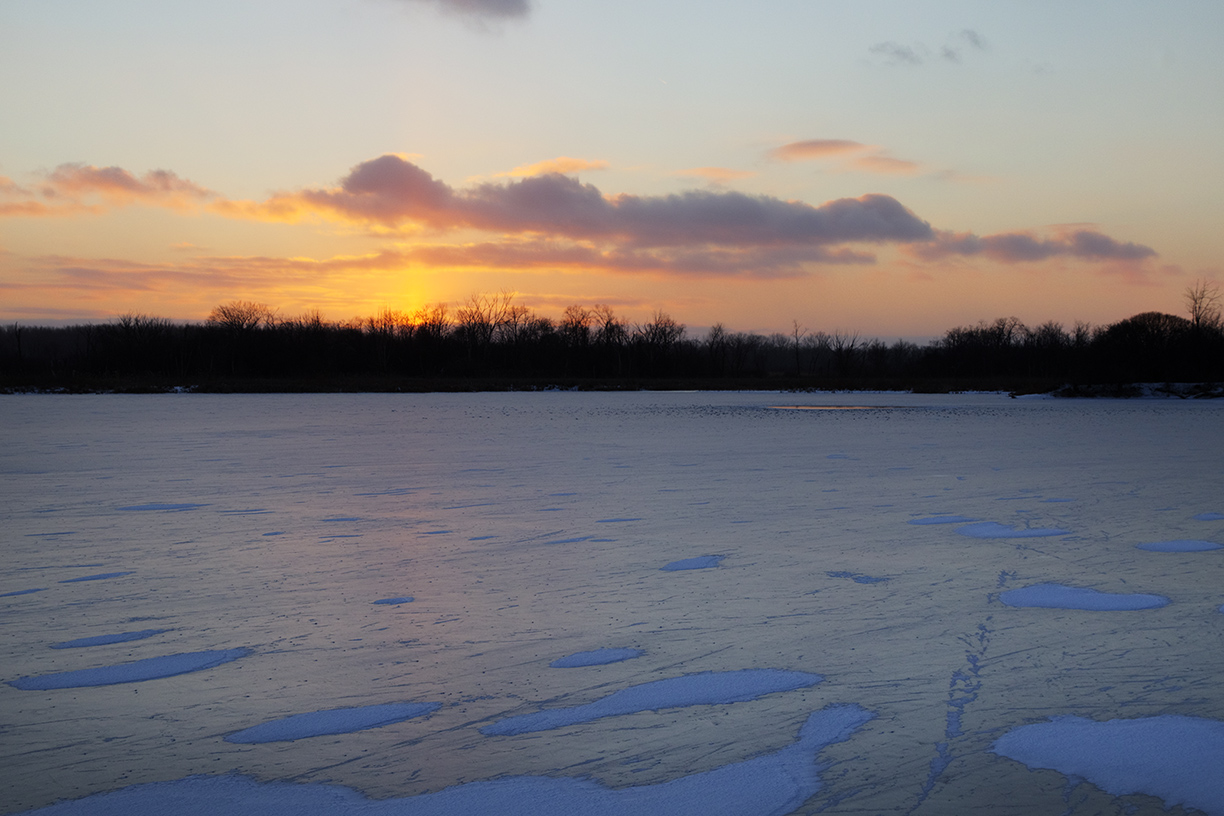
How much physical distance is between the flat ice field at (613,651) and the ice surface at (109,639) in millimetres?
16

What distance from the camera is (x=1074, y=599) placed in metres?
3.94

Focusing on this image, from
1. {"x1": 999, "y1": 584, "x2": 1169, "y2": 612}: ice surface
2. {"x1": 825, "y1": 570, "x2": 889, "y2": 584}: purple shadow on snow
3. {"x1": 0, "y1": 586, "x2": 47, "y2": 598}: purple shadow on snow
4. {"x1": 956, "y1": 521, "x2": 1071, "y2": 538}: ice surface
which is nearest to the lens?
{"x1": 999, "y1": 584, "x2": 1169, "y2": 612}: ice surface

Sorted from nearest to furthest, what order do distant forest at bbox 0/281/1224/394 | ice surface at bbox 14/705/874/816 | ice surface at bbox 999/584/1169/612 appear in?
ice surface at bbox 14/705/874/816 < ice surface at bbox 999/584/1169/612 < distant forest at bbox 0/281/1224/394

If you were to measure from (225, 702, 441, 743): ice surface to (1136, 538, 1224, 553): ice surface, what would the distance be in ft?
14.2

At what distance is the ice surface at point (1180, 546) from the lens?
4.98m

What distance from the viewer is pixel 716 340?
7531cm

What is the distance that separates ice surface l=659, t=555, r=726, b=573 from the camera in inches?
184

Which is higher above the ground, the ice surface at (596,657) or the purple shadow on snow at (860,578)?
the purple shadow on snow at (860,578)

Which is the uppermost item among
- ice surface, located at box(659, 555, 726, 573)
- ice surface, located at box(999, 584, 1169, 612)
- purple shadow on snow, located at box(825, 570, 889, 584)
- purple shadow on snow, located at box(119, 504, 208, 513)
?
ice surface, located at box(999, 584, 1169, 612)

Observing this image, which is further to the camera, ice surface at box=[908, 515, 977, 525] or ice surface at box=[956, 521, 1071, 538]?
ice surface at box=[908, 515, 977, 525]

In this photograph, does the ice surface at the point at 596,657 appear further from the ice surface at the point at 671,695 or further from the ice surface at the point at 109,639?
the ice surface at the point at 109,639

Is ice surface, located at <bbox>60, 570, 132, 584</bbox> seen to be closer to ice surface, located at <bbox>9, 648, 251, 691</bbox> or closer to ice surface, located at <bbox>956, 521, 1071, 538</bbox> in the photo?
ice surface, located at <bbox>9, 648, 251, 691</bbox>

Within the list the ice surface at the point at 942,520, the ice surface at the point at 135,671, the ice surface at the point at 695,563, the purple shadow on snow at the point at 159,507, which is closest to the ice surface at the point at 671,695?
the ice surface at the point at 135,671

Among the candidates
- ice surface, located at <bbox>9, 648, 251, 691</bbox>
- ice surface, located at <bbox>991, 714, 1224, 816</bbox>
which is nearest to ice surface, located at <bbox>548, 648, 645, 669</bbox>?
ice surface, located at <bbox>9, 648, 251, 691</bbox>
